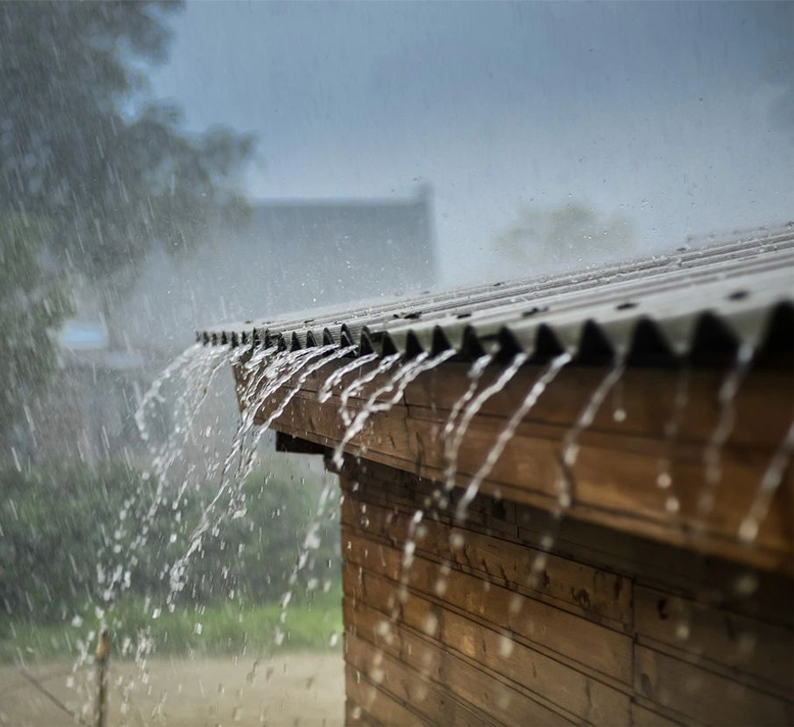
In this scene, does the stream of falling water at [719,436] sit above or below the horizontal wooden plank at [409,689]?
above

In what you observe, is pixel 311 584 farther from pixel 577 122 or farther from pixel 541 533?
pixel 577 122

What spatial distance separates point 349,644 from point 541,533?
206 cm

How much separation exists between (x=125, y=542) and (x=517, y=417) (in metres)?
20.6

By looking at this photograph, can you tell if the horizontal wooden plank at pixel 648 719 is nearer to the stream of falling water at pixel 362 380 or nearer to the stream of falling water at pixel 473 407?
the stream of falling water at pixel 473 407

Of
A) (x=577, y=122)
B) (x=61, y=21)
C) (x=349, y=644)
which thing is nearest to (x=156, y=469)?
(x=61, y=21)

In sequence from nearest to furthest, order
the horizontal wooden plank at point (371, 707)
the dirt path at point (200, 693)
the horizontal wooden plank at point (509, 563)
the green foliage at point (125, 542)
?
the horizontal wooden plank at point (509, 563), the horizontal wooden plank at point (371, 707), the dirt path at point (200, 693), the green foliage at point (125, 542)

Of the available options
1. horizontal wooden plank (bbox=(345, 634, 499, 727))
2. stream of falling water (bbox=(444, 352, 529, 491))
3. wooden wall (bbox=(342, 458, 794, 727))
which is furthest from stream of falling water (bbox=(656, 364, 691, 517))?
horizontal wooden plank (bbox=(345, 634, 499, 727))

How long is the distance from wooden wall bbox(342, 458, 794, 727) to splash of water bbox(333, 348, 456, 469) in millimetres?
536

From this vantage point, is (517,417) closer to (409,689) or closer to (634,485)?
(634,485)

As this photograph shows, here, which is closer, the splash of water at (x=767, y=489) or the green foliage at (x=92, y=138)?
the splash of water at (x=767, y=489)

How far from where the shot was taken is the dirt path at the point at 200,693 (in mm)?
11234

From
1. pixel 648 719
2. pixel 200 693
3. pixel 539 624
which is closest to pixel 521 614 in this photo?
pixel 539 624

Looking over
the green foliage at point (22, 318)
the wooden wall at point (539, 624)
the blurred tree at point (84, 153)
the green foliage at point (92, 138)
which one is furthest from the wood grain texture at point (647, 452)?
the green foliage at point (92, 138)

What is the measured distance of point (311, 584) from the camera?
22.8 meters
